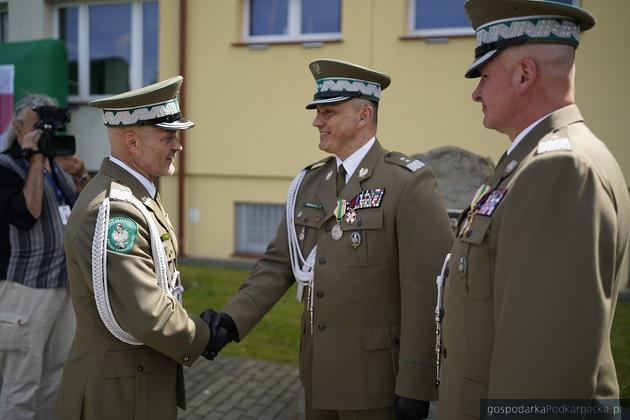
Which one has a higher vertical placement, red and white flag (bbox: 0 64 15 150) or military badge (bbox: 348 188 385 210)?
red and white flag (bbox: 0 64 15 150)

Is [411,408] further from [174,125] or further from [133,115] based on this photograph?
[133,115]

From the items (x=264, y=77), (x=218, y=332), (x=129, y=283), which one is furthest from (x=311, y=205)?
(x=264, y=77)

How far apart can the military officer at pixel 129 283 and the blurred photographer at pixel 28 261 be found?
1.18 metres

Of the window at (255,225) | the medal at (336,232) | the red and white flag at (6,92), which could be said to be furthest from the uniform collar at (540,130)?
the window at (255,225)

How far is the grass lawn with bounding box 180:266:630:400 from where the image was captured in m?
3.99

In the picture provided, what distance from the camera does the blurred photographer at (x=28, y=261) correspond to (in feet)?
10.7

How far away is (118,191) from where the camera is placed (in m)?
2.22

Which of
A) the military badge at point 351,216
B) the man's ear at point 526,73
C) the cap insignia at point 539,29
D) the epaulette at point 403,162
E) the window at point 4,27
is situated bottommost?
the military badge at point 351,216

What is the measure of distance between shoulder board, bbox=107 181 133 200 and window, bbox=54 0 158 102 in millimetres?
7258

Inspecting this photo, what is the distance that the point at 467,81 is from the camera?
22.2ft

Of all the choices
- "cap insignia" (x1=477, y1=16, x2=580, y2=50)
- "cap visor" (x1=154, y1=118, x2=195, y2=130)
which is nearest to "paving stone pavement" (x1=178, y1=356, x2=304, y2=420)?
"cap visor" (x1=154, y1=118, x2=195, y2=130)

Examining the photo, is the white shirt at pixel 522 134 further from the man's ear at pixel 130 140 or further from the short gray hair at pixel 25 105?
the short gray hair at pixel 25 105

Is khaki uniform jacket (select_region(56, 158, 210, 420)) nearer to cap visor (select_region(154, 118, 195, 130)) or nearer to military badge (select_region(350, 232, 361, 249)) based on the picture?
cap visor (select_region(154, 118, 195, 130))

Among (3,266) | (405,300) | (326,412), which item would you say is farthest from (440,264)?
(3,266)
